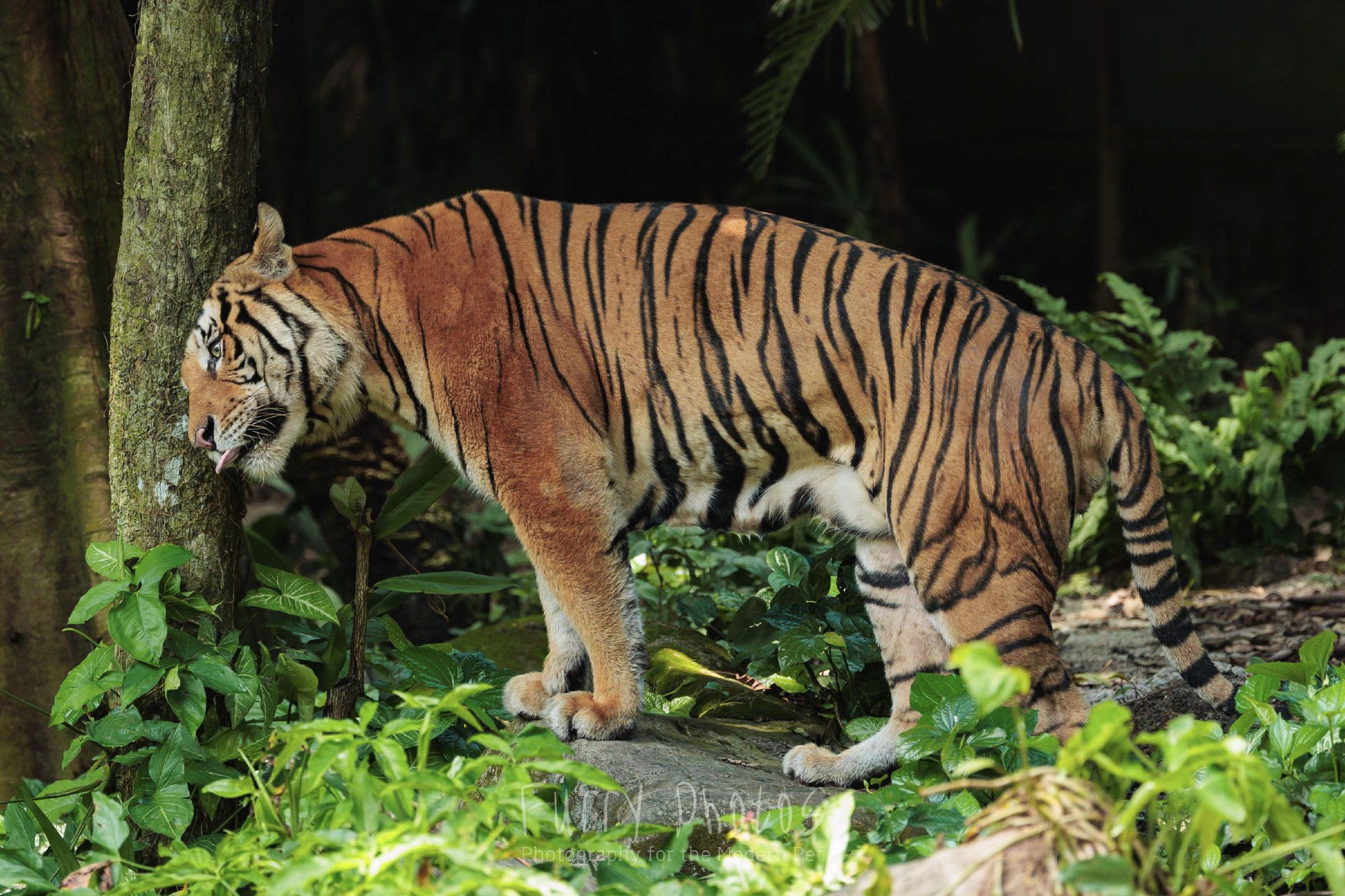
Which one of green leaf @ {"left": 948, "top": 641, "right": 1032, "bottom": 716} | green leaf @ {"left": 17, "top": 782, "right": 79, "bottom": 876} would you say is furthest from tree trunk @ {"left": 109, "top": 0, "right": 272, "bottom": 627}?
green leaf @ {"left": 948, "top": 641, "right": 1032, "bottom": 716}

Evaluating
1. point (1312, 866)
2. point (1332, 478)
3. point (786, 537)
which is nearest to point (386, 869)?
point (1312, 866)

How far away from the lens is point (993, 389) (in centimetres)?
344

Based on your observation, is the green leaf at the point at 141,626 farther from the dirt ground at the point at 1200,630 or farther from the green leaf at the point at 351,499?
the dirt ground at the point at 1200,630

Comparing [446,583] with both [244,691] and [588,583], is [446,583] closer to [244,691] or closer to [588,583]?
[588,583]

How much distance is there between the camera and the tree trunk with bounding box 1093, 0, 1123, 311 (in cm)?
1023

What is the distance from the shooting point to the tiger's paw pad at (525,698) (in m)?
3.82

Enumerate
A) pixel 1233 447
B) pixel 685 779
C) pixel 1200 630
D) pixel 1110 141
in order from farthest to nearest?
1. pixel 1110 141
2. pixel 1233 447
3. pixel 1200 630
4. pixel 685 779

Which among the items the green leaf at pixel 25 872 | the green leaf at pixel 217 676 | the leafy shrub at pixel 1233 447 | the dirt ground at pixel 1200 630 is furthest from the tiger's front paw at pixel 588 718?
the leafy shrub at pixel 1233 447

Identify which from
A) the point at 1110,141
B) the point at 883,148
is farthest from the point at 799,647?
the point at 1110,141

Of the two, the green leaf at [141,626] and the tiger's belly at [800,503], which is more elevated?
the tiger's belly at [800,503]

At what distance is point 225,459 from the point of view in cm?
347

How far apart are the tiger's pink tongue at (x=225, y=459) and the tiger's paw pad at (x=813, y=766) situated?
1829 millimetres

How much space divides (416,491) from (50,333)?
137cm

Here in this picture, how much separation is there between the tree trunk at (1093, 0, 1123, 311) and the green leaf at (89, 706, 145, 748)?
8797 millimetres
